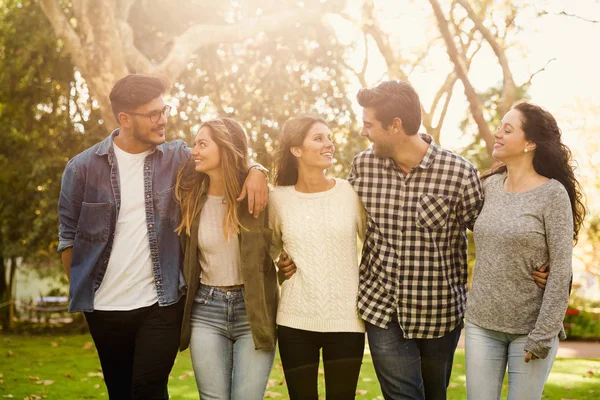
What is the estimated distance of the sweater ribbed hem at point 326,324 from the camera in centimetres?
378

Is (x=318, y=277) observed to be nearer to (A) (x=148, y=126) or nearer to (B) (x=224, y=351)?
(B) (x=224, y=351)

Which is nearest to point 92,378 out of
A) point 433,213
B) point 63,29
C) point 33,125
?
point 63,29

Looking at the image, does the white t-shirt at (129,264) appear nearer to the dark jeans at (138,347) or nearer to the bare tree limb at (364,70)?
the dark jeans at (138,347)

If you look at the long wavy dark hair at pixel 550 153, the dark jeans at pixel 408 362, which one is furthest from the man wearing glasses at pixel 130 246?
the long wavy dark hair at pixel 550 153

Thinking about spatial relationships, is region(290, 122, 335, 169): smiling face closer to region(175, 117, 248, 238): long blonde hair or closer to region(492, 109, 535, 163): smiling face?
region(175, 117, 248, 238): long blonde hair

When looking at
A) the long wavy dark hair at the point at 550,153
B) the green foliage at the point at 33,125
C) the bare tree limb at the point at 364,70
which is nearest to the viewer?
the long wavy dark hair at the point at 550,153

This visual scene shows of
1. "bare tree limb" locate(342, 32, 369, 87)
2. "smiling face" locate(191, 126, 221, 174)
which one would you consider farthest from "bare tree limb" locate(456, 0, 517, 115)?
"smiling face" locate(191, 126, 221, 174)

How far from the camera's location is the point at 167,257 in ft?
12.8

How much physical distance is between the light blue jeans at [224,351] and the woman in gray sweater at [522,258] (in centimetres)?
124

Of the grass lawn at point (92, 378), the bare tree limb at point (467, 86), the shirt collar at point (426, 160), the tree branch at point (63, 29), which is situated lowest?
the grass lawn at point (92, 378)

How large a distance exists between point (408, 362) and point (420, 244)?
69cm

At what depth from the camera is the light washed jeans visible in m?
3.46

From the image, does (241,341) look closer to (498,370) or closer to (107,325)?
(107,325)

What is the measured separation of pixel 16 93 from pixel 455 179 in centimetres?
1409
